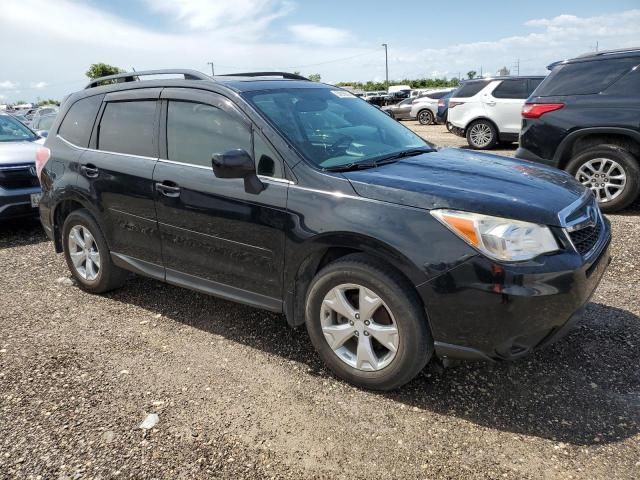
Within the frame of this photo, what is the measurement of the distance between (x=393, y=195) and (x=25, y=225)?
6516 millimetres


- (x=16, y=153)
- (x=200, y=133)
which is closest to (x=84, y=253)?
(x=200, y=133)

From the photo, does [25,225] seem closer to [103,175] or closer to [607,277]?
[103,175]

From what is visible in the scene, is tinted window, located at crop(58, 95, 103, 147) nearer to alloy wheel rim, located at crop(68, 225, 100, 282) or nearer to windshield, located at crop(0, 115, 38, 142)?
alloy wheel rim, located at crop(68, 225, 100, 282)

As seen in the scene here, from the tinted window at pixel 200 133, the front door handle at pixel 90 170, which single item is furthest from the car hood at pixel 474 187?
the front door handle at pixel 90 170

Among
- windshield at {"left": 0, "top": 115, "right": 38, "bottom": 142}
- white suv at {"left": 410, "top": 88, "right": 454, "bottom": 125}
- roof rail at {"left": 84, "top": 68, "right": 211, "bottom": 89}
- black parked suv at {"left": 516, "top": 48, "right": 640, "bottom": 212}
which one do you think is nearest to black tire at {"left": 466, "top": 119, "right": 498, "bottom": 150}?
black parked suv at {"left": 516, "top": 48, "right": 640, "bottom": 212}

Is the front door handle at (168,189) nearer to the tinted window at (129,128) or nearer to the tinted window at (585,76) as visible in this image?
the tinted window at (129,128)

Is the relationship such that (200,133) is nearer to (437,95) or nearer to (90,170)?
(90,170)

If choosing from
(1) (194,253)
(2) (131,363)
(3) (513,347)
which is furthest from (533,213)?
(2) (131,363)

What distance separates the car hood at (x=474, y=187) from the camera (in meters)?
2.63

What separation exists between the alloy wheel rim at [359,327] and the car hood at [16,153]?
550 cm

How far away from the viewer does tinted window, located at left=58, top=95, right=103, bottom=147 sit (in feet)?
14.4

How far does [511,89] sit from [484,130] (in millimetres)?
1091

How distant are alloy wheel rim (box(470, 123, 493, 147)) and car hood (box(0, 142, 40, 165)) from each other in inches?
377

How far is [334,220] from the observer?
9.39 ft
